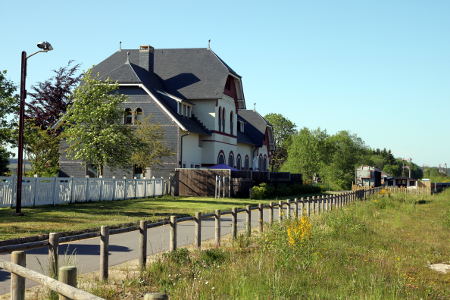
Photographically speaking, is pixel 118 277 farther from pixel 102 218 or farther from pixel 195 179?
pixel 195 179

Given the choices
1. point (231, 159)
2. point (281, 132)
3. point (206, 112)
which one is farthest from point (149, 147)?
point (281, 132)

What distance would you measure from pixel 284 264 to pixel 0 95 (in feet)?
64.6

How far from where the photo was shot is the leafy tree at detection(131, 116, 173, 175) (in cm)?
3725

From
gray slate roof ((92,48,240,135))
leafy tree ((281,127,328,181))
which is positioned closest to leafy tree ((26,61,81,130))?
gray slate roof ((92,48,240,135))

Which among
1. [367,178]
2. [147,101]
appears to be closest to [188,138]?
[147,101]

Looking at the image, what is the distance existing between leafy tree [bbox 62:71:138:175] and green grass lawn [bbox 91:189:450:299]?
1961 cm

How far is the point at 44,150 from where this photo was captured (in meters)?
41.2

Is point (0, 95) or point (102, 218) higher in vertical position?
point (0, 95)

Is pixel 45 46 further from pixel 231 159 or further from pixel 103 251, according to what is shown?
pixel 231 159

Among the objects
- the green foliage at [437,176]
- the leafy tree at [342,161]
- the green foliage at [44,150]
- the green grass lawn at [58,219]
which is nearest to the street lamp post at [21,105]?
the green grass lawn at [58,219]

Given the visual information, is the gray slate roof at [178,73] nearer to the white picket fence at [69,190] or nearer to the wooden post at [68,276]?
the white picket fence at [69,190]

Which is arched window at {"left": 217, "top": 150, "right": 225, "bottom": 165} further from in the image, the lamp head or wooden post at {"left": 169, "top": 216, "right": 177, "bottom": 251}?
wooden post at {"left": 169, "top": 216, "right": 177, "bottom": 251}

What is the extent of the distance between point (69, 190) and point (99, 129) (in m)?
8.53

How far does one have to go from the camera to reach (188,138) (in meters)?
41.8
